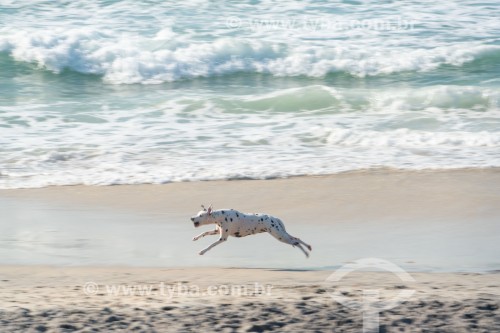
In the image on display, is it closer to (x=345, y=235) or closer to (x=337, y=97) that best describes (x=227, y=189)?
(x=345, y=235)

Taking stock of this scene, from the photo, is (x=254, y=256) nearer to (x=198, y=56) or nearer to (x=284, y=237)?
(x=284, y=237)

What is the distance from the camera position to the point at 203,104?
520 inches

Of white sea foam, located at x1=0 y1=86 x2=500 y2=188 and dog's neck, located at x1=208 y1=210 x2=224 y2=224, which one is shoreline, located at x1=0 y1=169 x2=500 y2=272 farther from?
white sea foam, located at x1=0 y1=86 x2=500 y2=188

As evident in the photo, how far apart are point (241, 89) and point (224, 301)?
31.6 ft

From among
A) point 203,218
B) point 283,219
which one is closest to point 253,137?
point 283,219

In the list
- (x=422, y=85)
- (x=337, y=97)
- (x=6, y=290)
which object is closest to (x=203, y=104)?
(x=337, y=97)

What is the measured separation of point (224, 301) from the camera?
5.46 meters

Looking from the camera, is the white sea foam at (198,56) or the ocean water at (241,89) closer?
the ocean water at (241,89)

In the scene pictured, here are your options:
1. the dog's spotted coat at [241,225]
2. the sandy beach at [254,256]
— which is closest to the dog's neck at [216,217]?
the dog's spotted coat at [241,225]

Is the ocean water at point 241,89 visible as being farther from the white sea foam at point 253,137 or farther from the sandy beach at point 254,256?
the sandy beach at point 254,256

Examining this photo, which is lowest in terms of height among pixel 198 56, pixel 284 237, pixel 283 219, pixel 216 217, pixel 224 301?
pixel 224 301

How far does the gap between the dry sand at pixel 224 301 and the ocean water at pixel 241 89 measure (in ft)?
10.5

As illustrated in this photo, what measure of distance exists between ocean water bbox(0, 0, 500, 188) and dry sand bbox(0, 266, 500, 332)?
3.21 metres

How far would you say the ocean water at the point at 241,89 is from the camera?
399 inches
